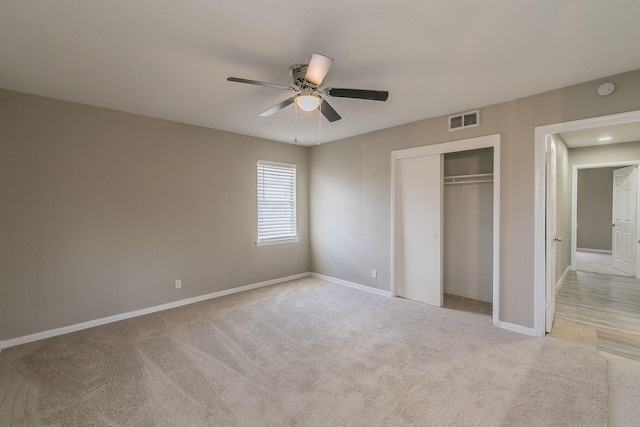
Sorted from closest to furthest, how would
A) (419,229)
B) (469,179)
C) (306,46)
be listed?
(306,46) < (419,229) < (469,179)

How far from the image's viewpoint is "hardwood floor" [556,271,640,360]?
9.53 ft

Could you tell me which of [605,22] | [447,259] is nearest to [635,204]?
[447,259]

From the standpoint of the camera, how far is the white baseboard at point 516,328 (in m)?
3.10

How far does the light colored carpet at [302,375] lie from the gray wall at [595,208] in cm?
730

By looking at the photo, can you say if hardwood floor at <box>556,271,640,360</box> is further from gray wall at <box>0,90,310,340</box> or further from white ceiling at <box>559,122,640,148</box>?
gray wall at <box>0,90,310,340</box>

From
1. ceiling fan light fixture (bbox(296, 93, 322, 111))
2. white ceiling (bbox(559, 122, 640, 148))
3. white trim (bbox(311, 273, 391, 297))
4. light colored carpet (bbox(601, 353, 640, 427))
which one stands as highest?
white ceiling (bbox(559, 122, 640, 148))

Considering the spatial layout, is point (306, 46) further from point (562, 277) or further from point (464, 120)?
point (562, 277)

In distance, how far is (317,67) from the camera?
6.48ft

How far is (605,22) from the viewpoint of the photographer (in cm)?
187

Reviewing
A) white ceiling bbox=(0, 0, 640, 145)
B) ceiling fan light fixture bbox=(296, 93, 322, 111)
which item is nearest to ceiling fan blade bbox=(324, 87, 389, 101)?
ceiling fan light fixture bbox=(296, 93, 322, 111)

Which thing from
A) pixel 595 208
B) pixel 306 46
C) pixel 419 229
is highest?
pixel 306 46

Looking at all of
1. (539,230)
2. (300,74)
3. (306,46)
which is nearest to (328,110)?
(300,74)

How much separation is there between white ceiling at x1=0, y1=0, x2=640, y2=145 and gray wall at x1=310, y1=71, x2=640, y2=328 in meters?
0.26

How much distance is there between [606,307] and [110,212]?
→ 6651mm
